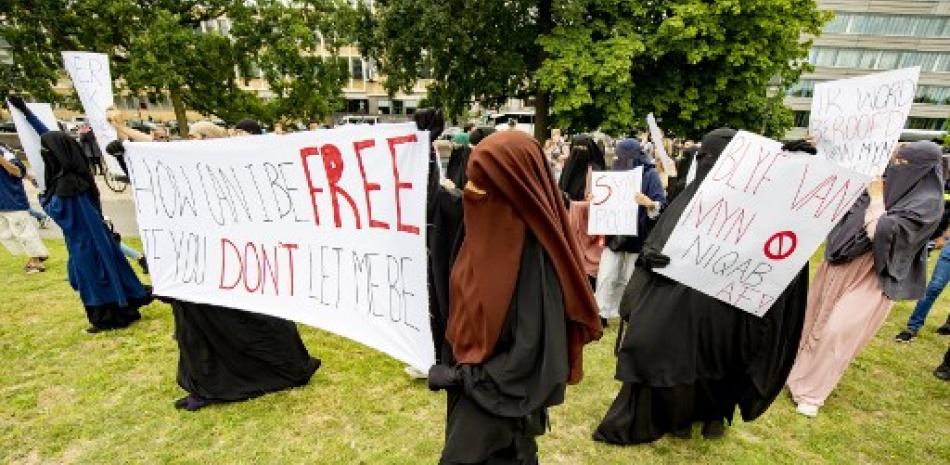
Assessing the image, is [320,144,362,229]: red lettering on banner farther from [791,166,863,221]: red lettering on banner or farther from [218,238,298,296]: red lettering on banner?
[791,166,863,221]: red lettering on banner

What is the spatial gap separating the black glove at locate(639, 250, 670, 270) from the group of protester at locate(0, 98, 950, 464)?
12 mm

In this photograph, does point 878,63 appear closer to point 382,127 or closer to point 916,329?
point 916,329

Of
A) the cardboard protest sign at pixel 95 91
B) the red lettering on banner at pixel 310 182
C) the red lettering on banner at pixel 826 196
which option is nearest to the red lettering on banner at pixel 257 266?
the red lettering on banner at pixel 310 182

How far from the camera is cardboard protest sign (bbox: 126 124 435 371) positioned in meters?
2.19

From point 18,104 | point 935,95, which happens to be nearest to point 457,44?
point 18,104

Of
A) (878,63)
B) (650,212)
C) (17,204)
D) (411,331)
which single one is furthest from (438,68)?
(878,63)

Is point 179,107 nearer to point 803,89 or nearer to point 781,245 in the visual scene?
point 781,245

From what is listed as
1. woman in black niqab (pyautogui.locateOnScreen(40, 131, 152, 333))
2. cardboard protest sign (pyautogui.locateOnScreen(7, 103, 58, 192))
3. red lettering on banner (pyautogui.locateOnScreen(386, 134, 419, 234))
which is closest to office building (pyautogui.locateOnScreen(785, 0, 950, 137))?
red lettering on banner (pyautogui.locateOnScreen(386, 134, 419, 234))

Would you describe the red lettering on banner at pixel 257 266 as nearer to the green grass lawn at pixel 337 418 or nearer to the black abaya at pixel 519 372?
the green grass lawn at pixel 337 418

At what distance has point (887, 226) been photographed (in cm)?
348

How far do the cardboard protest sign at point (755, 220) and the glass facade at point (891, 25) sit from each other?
5944 cm

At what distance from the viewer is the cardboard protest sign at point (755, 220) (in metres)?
2.56

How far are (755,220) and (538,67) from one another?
641 inches

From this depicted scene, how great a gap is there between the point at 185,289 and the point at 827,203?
4017 mm
